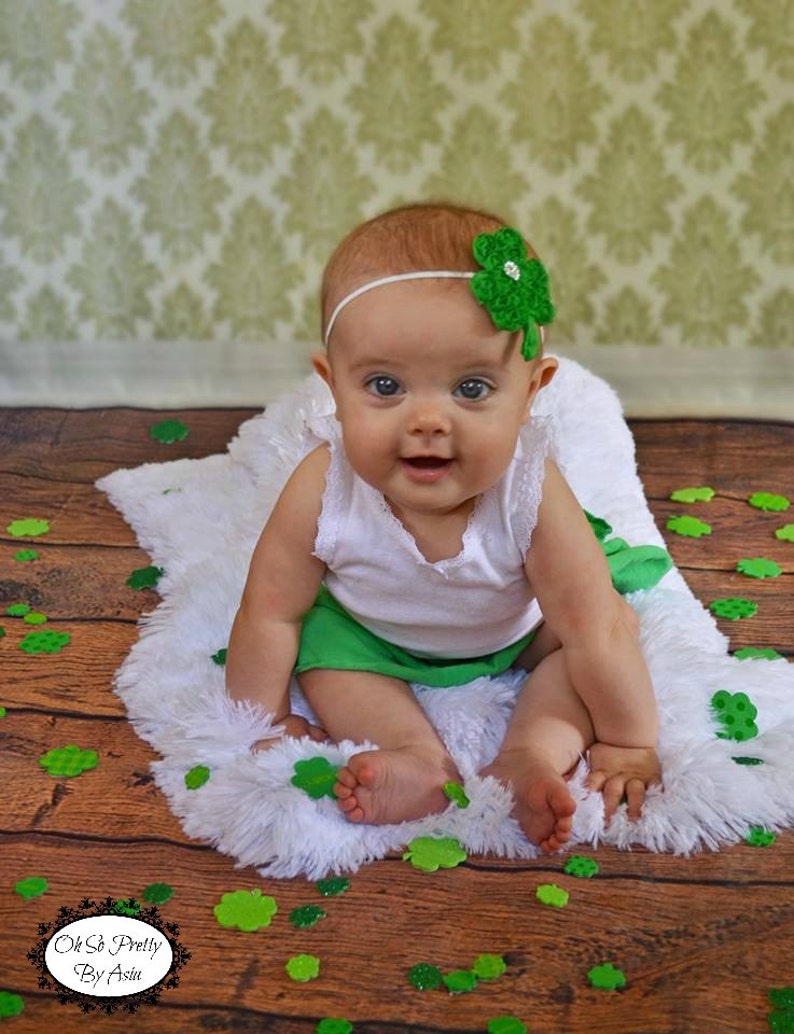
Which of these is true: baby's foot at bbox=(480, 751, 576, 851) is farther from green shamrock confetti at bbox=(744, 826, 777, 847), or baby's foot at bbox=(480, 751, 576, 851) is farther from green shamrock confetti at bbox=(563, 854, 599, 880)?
green shamrock confetti at bbox=(744, 826, 777, 847)

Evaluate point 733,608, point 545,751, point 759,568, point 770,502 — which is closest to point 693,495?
point 770,502

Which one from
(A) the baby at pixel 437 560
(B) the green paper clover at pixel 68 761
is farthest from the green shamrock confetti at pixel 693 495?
(B) the green paper clover at pixel 68 761

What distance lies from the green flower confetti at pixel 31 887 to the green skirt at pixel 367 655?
0.33 metres

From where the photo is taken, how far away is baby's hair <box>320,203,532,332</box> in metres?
1.29

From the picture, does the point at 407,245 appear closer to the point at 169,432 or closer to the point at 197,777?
the point at 197,777

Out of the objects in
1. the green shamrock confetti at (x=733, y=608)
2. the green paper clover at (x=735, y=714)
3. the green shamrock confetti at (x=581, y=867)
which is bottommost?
the green shamrock confetti at (x=581, y=867)

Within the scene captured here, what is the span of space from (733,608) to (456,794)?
0.56 metres

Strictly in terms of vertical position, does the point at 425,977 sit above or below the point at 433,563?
below

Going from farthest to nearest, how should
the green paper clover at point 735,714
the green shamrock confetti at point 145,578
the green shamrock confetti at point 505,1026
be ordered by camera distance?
the green shamrock confetti at point 145,578 < the green paper clover at point 735,714 < the green shamrock confetti at point 505,1026

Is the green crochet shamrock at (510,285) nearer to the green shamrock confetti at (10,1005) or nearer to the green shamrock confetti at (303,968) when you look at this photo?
the green shamrock confetti at (303,968)

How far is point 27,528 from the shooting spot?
6.58ft

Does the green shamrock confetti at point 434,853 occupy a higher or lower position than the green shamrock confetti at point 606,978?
higher

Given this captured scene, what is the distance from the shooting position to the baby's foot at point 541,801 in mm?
1286

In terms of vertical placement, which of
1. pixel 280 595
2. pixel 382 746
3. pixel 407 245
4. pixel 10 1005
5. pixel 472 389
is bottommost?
pixel 10 1005
